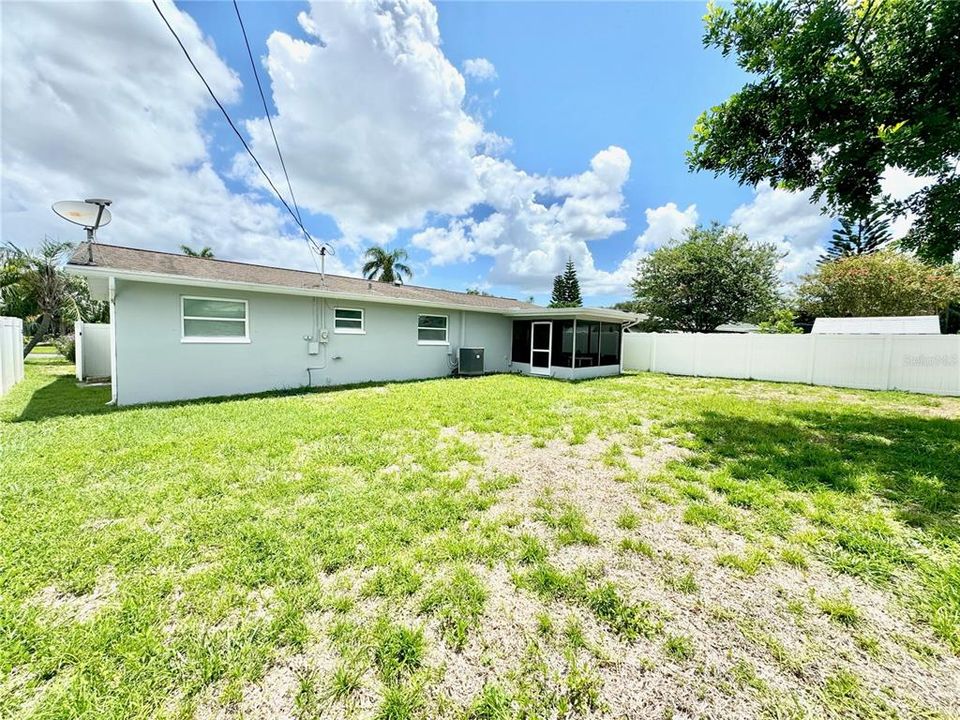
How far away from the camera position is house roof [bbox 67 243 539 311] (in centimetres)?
647

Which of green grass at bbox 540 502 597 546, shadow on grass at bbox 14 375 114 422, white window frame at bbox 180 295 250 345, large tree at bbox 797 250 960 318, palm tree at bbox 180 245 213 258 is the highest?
palm tree at bbox 180 245 213 258

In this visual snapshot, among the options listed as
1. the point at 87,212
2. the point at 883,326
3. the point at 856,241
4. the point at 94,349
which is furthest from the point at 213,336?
the point at 856,241

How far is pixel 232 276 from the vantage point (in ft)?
27.2

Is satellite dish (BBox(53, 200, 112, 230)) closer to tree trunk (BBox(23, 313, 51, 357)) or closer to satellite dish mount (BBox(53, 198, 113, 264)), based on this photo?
satellite dish mount (BBox(53, 198, 113, 264))

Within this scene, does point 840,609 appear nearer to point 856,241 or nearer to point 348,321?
point 348,321

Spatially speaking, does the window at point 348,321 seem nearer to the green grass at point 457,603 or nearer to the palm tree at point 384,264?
the green grass at point 457,603

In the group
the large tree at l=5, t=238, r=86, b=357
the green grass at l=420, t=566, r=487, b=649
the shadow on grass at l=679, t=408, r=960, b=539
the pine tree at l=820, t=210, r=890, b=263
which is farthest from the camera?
the pine tree at l=820, t=210, r=890, b=263

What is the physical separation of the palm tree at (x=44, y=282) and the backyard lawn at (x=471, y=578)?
46.6 ft

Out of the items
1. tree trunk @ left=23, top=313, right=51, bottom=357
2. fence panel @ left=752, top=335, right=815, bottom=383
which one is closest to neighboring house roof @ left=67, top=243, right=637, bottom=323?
fence panel @ left=752, top=335, right=815, bottom=383

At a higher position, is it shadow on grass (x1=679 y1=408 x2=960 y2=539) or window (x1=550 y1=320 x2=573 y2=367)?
window (x1=550 y1=320 x2=573 y2=367)

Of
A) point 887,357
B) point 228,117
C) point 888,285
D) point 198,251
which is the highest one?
point 198,251

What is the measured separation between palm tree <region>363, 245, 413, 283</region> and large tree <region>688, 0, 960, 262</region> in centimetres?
2163

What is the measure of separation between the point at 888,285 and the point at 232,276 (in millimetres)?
26129

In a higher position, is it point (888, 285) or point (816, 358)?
point (888, 285)
